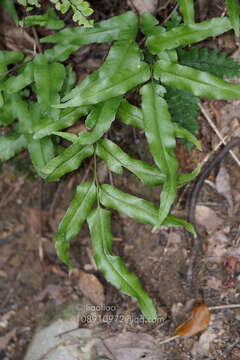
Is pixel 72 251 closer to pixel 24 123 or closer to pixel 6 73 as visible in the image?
pixel 24 123

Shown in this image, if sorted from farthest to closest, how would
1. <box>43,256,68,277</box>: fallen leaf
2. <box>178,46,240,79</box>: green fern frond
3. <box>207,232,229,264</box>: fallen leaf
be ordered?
<box>43,256,68,277</box>: fallen leaf → <box>207,232,229,264</box>: fallen leaf → <box>178,46,240,79</box>: green fern frond

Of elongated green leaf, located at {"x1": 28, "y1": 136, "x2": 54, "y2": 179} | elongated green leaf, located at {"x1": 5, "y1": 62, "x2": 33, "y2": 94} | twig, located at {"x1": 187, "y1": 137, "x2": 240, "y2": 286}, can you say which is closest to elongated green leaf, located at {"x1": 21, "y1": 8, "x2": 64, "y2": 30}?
elongated green leaf, located at {"x1": 5, "y1": 62, "x2": 33, "y2": 94}

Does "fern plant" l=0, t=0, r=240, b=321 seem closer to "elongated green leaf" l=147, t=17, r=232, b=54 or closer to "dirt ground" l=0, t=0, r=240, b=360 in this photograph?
"elongated green leaf" l=147, t=17, r=232, b=54

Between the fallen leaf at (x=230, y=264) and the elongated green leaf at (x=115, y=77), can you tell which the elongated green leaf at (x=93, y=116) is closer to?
the elongated green leaf at (x=115, y=77)

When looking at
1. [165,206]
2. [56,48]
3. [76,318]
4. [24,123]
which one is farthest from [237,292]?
[56,48]

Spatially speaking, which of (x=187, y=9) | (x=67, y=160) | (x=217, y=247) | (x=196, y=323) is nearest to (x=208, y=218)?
(x=217, y=247)

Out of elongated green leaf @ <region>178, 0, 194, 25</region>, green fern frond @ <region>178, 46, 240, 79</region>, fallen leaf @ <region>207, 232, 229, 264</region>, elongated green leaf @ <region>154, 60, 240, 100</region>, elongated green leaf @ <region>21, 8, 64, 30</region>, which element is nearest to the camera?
elongated green leaf @ <region>154, 60, 240, 100</region>
